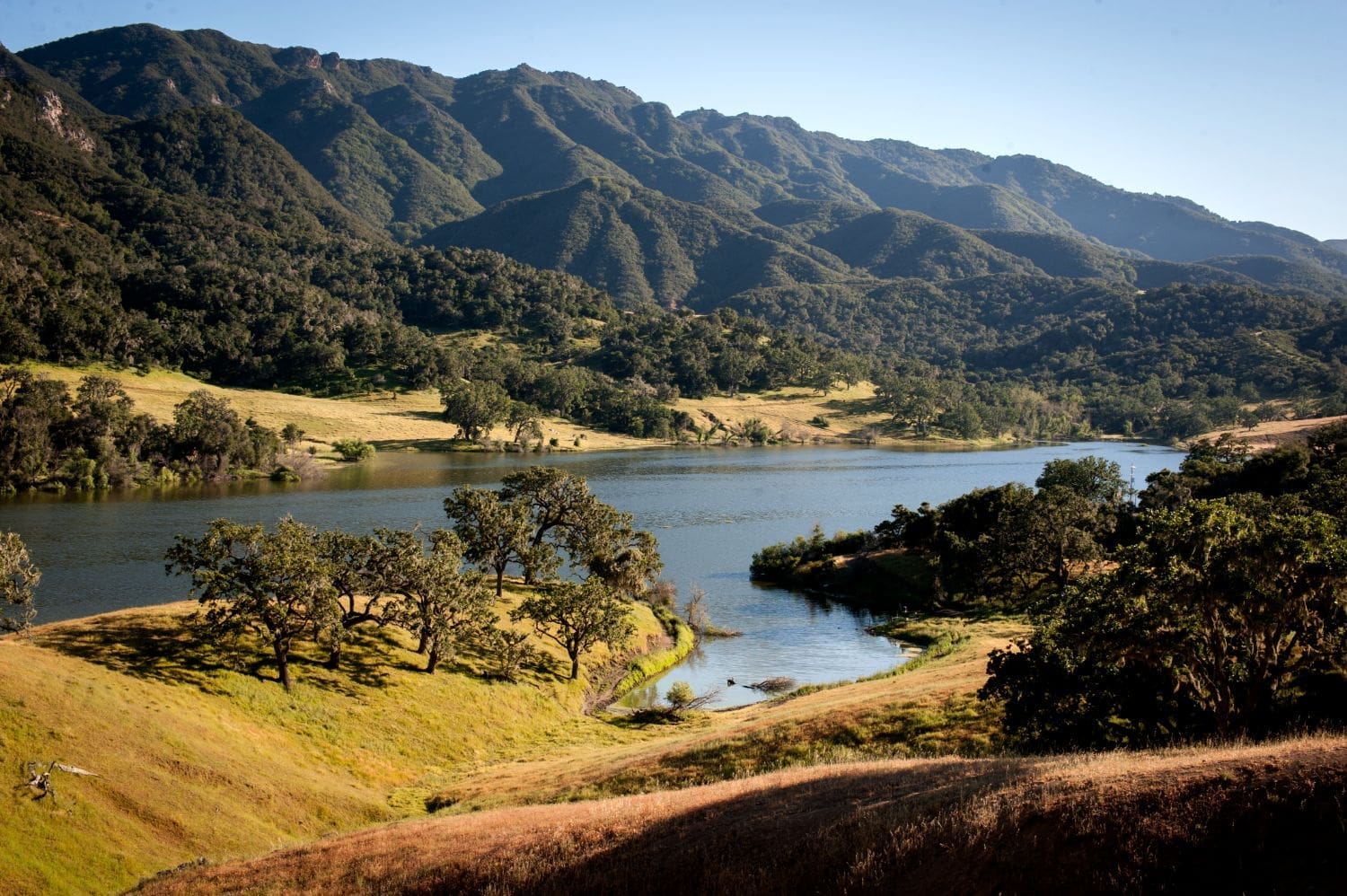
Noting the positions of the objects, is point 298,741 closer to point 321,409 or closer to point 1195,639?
point 1195,639

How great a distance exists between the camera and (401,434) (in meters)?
175

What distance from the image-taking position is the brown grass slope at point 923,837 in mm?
10508

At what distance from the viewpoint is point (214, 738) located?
106ft

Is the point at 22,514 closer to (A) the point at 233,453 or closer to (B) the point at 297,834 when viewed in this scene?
(A) the point at 233,453

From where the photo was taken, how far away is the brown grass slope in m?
10.5

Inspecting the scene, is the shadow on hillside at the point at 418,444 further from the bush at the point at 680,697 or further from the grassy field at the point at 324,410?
the bush at the point at 680,697

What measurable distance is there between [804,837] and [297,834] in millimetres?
21358

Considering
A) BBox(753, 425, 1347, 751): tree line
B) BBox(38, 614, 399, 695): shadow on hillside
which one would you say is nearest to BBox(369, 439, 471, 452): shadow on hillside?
BBox(38, 614, 399, 695): shadow on hillside

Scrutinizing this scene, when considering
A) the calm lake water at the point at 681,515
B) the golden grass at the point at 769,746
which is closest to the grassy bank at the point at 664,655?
the calm lake water at the point at 681,515

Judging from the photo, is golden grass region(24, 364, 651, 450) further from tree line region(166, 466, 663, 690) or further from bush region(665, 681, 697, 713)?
bush region(665, 681, 697, 713)

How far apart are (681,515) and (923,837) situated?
326 ft

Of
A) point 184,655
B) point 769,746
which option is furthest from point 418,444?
point 769,746

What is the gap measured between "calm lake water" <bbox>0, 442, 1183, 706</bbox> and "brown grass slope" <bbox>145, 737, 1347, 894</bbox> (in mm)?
36098

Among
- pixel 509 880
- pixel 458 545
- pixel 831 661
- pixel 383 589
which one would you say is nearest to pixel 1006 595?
pixel 831 661
